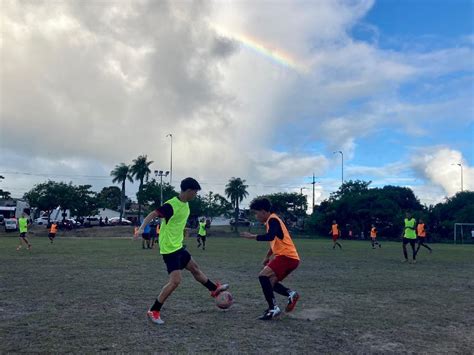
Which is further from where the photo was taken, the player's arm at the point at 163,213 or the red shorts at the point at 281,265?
the red shorts at the point at 281,265

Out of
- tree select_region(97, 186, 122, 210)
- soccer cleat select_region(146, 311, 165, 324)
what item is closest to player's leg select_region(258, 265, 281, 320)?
soccer cleat select_region(146, 311, 165, 324)

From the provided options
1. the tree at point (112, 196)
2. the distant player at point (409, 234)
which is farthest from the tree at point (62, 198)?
the distant player at point (409, 234)

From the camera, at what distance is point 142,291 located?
9.23 metres

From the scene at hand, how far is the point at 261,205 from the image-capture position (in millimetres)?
7250

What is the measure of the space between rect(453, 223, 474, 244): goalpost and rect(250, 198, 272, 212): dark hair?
56.9 m

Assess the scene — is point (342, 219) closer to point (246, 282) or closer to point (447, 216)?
point (447, 216)

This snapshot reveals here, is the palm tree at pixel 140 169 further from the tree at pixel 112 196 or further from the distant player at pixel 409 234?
the distant player at pixel 409 234

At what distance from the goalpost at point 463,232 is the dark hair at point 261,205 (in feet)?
187

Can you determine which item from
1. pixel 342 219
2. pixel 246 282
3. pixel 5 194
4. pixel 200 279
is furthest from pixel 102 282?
pixel 5 194

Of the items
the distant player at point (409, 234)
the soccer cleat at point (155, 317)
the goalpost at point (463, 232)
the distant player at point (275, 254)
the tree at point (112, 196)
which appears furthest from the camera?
the tree at point (112, 196)

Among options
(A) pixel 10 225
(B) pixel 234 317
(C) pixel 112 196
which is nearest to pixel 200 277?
(B) pixel 234 317

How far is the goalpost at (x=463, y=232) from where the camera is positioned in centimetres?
5804

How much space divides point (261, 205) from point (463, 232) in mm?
61670

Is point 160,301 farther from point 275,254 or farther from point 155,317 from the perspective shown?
point 275,254
